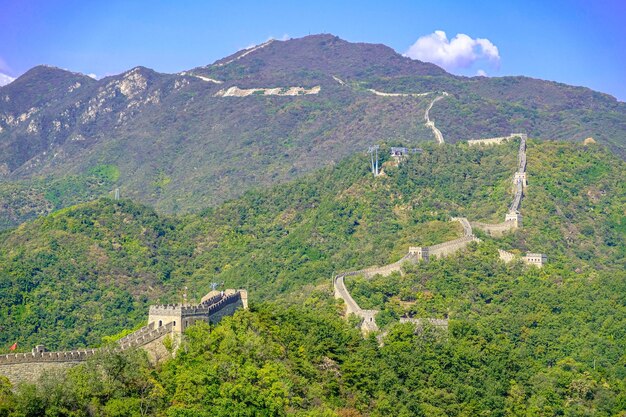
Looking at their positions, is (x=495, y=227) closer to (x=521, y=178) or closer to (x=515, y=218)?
(x=515, y=218)

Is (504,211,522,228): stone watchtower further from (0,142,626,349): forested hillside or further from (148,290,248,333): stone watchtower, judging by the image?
(148,290,248,333): stone watchtower

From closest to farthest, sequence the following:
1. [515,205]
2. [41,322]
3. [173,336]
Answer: [173,336] → [41,322] → [515,205]

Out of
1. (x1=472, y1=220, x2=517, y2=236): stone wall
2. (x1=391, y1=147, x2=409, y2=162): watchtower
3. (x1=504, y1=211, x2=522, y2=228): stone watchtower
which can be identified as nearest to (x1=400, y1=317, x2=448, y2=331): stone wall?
(x1=472, y1=220, x2=517, y2=236): stone wall

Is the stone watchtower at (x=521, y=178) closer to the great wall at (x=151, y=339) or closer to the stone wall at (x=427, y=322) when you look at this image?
the stone wall at (x=427, y=322)

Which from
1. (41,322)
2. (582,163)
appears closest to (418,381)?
(41,322)

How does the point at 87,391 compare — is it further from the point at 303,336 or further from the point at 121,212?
the point at 121,212

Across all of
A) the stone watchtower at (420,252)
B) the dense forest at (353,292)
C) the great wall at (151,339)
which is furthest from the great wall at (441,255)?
the great wall at (151,339)
